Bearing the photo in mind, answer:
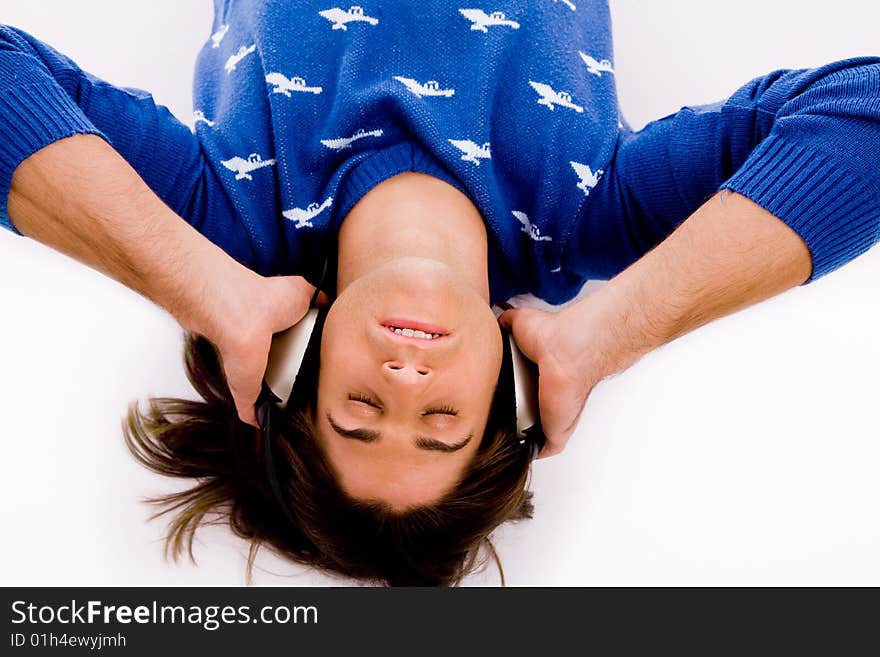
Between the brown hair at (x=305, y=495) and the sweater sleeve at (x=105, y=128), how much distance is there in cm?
22

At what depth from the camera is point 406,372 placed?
3.24 feet

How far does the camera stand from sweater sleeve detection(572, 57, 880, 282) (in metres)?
1.04

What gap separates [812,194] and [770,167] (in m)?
0.06

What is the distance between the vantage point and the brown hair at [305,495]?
1.13 m

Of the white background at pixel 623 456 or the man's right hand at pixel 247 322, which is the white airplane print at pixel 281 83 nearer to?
the man's right hand at pixel 247 322

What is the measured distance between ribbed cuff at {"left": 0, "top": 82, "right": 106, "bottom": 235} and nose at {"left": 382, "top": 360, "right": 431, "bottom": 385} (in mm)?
454

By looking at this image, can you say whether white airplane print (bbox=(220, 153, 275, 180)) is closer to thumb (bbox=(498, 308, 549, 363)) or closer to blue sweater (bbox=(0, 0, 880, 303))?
blue sweater (bbox=(0, 0, 880, 303))

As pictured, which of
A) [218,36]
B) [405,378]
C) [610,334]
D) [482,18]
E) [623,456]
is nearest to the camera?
[405,378]

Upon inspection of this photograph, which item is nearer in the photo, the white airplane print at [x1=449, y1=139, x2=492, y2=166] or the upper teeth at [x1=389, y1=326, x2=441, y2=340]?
the upper teeth at [x1=389, y1=326, x2=441, y2=340]

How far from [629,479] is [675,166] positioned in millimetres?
530

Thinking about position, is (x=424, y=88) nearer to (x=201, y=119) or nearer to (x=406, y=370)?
(x=201, y=119)

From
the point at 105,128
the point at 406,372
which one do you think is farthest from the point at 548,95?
the point at 105,128

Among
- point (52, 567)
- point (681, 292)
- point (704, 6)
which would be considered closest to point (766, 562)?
point (681, 292)

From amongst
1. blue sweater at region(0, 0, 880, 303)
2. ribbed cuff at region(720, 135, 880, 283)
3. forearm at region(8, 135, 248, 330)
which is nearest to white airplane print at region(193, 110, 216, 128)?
blue sweater at region(0, 0, 880, 303)
